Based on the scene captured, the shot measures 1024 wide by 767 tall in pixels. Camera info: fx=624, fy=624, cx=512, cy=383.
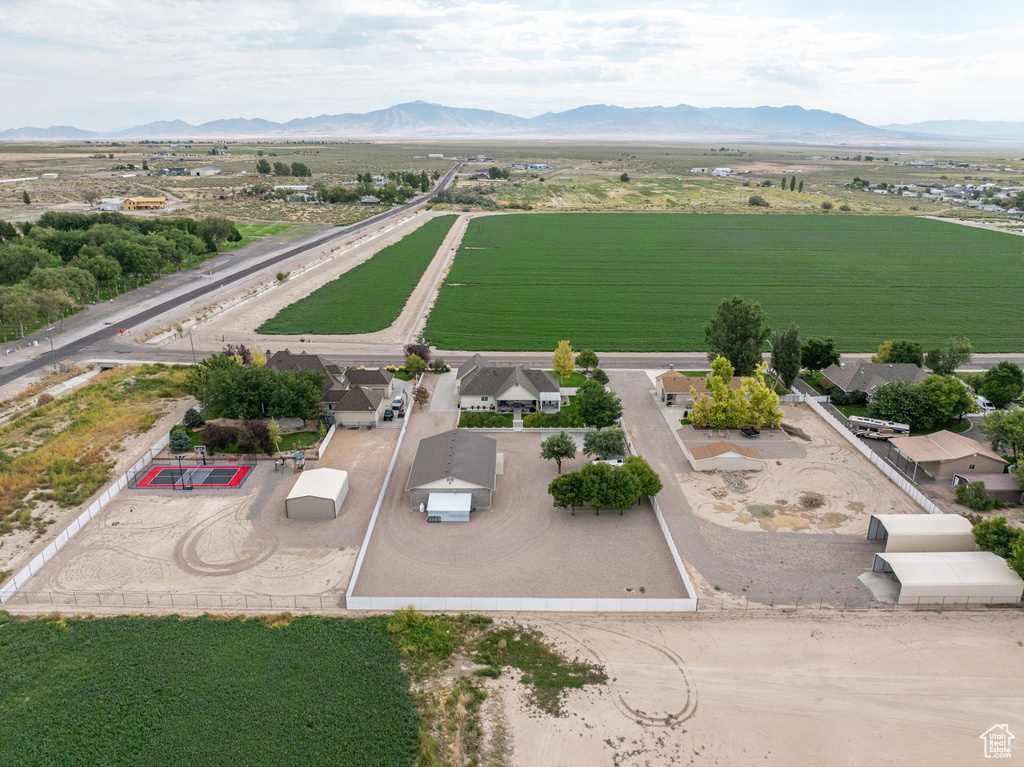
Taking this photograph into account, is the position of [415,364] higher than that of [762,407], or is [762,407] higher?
[762,407]

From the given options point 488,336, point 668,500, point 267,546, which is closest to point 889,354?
point 668,500

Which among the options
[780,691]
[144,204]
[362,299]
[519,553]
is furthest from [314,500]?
[144,204]

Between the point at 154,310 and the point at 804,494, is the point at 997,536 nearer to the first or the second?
the point at 804,494

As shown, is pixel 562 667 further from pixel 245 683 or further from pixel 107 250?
pixel 107 250

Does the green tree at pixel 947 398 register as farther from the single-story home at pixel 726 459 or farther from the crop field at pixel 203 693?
the crop field at pixel 203 693

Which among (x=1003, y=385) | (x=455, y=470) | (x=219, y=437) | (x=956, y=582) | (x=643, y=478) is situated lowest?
(x=956, y=582)

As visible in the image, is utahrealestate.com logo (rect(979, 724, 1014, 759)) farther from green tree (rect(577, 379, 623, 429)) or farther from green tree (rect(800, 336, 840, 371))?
green tree (rect(800, 336, 840, 371))

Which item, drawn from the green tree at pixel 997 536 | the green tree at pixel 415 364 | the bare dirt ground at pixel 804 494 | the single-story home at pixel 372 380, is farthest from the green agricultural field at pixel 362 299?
the green tree at pixel 997 536
